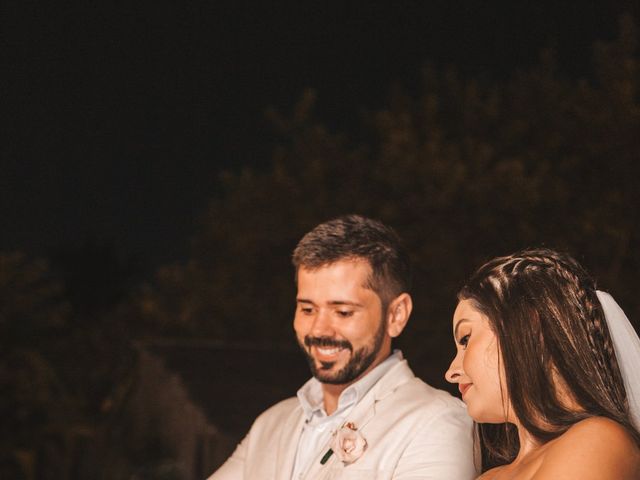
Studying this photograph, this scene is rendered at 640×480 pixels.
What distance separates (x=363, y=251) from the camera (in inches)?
173

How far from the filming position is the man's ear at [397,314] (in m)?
4.42

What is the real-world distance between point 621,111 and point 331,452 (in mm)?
13882

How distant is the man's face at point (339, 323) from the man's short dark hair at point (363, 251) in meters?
0.05

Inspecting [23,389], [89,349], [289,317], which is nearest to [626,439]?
[289,317]

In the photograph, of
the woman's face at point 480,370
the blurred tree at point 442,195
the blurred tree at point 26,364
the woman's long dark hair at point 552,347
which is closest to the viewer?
the woman's long dark hair at point 552,347

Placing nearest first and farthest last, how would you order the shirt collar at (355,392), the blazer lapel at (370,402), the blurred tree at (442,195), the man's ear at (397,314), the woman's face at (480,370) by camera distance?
the woman's face at (480,370)
the blazer lapel at (370,402)
the shirt collar at (355,392)
the man's ear at (397,314)
the blurred tree at (442,195)

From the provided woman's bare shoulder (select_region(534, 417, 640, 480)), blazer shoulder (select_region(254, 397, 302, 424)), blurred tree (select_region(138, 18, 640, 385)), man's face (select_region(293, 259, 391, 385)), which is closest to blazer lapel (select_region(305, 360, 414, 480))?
man's face (select_region(293, 259, 391, 385))

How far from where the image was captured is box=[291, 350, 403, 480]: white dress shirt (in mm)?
4316

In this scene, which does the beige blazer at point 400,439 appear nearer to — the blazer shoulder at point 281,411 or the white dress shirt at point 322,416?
the white dress shirt at point 322,416

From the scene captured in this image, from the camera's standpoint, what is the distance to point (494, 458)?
3365mm

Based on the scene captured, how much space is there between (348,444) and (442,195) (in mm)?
13738

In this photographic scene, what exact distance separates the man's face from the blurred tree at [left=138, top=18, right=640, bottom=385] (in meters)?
9.08

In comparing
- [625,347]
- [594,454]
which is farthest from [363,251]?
[594,454]

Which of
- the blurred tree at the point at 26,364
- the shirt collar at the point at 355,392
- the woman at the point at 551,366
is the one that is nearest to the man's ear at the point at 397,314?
the shirt collar at the point at 355,392
